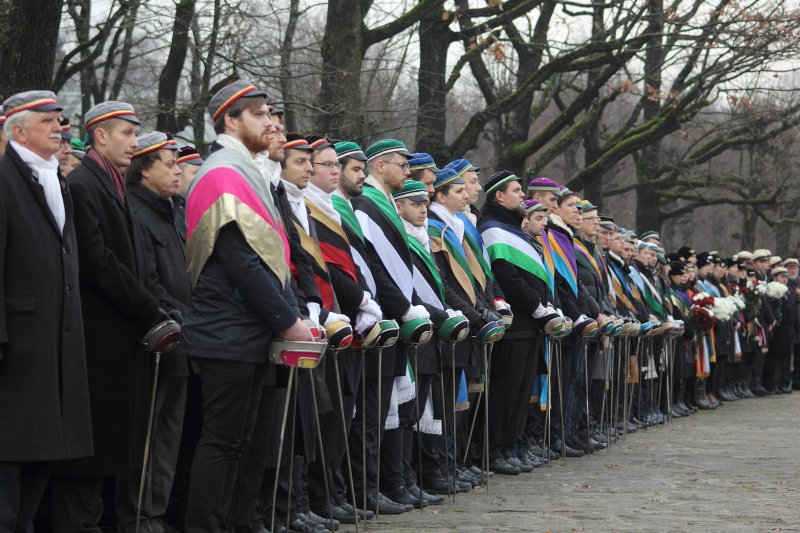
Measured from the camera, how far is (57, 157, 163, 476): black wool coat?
20.9 ft

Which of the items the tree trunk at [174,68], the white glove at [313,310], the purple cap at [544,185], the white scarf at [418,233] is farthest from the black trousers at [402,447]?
the tree trunk at [174,68]

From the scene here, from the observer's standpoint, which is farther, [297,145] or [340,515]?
[340,515]

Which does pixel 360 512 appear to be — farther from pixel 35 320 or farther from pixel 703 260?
pixel 703 260

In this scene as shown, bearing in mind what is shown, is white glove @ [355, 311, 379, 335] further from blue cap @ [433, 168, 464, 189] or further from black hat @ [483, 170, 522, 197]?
black hat @ [483, 170, 522, 197]

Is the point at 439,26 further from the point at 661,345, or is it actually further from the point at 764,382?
the point at 764,382

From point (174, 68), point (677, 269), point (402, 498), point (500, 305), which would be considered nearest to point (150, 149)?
point (402, 498)

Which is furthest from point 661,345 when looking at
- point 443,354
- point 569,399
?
point 443,354

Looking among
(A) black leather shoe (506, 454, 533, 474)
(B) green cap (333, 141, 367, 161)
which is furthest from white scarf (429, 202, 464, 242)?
(A) black leather shoe (506, 454, 533, 474)

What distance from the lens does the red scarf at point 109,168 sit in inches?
263

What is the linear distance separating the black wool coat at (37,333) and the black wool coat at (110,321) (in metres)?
0.34

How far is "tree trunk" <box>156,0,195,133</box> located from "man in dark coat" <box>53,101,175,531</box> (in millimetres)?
9036

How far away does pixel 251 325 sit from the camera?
20.5 ft

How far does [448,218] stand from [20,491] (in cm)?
504

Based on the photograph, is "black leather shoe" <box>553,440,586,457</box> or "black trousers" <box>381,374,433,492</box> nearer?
"black trousers" <box>381,374,433,492</box>
